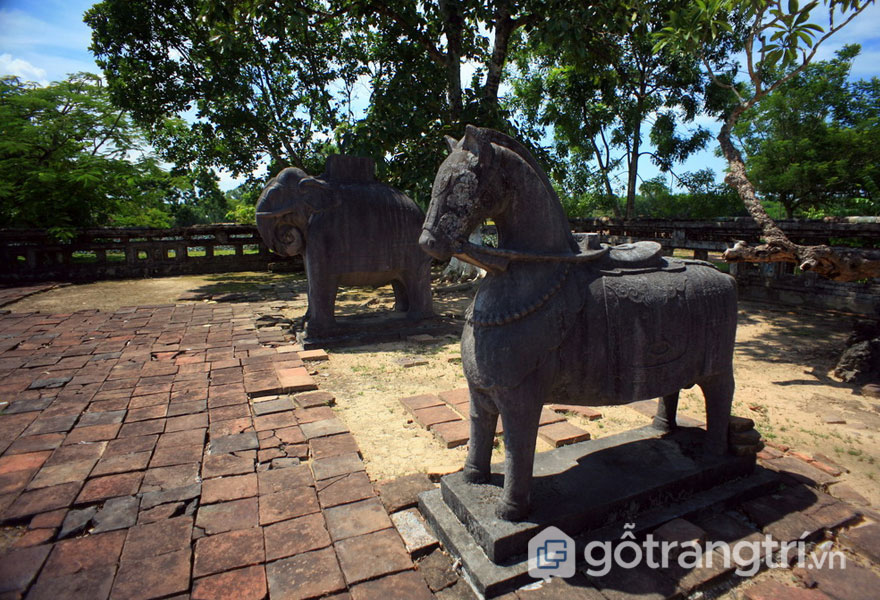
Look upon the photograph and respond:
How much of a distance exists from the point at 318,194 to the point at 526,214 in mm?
4370

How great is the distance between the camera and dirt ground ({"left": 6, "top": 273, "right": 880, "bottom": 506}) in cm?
351

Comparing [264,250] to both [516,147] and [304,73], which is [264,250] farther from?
[516,147]

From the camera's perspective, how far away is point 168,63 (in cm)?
1097

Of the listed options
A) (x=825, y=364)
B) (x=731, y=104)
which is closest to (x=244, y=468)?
(x=825, y=364)

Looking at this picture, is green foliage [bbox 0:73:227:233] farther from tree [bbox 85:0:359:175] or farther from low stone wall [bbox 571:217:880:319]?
low stone wall [bbox 571:217:880:319]

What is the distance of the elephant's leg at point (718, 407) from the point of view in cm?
284

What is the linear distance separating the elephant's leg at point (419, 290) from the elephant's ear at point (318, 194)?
1.41m

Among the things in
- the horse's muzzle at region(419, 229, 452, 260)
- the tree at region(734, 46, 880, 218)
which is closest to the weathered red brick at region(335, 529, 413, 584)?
the horse's muzzle at region(419, 229, 452, 260)

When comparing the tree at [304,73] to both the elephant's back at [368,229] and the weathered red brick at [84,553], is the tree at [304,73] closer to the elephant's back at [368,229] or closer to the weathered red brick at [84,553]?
the elephant's back at [368,229]

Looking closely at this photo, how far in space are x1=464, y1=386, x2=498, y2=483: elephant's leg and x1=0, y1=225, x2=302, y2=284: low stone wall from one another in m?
12.4

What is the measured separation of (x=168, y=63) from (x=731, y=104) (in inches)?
625

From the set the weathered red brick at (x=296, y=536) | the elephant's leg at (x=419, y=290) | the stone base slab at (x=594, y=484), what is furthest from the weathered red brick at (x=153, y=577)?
the elephant's leg at (x=419, y=290)

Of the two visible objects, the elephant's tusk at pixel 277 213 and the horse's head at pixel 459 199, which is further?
the elephant's tusk at pixel 277 213

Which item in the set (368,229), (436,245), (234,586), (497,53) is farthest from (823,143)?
(234,586)
